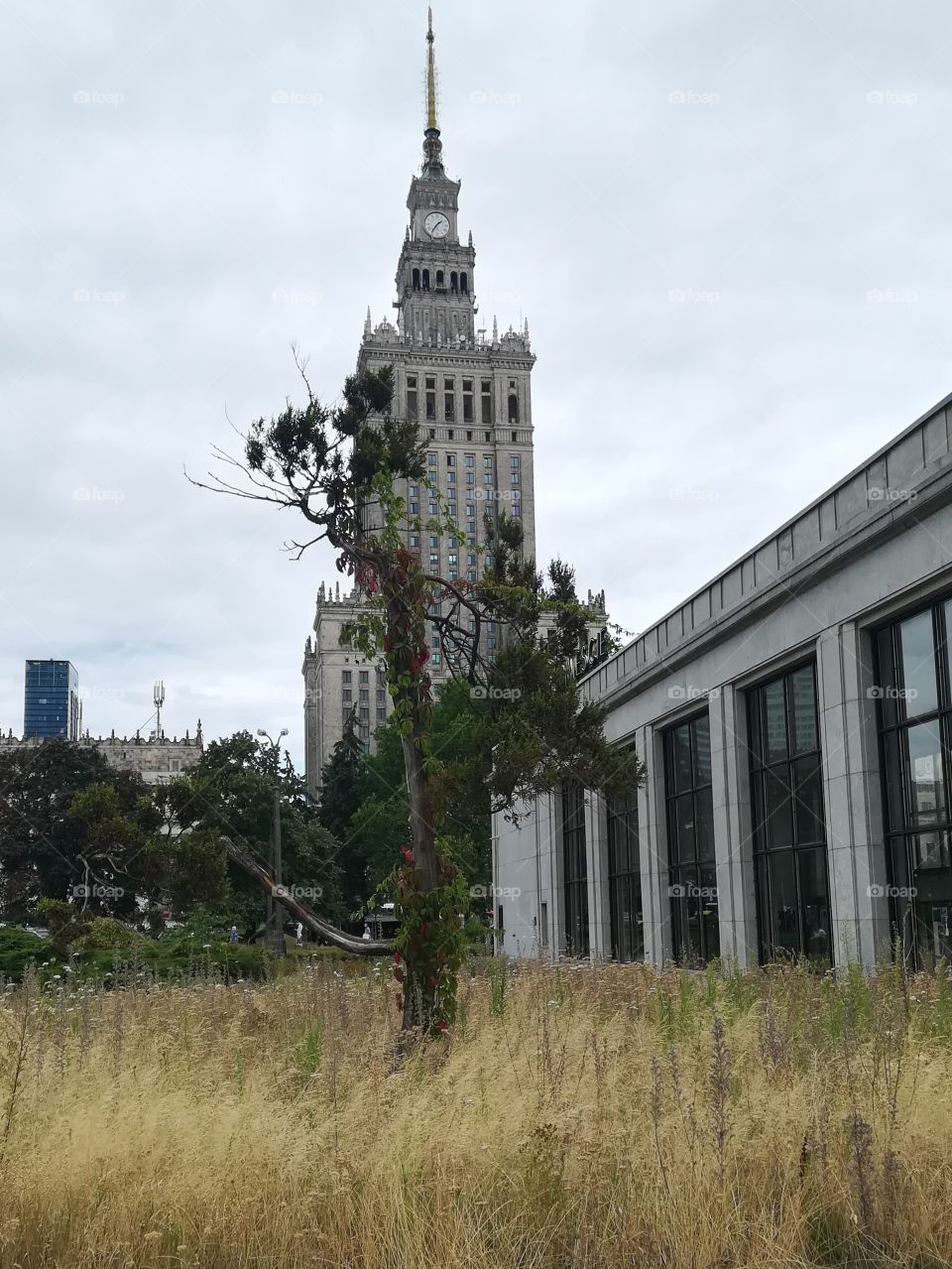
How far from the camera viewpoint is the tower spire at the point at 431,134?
178 metres

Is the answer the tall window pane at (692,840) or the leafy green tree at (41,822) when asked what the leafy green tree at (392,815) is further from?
the tall window pane at (692,840)

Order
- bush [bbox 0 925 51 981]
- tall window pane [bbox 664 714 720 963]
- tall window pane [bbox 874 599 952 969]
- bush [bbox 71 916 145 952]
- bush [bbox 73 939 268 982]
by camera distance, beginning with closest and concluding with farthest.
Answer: tall window pane [bbox 874 599 952 969] → bush [bbox 73 939 268 982] → bush [bbox 0 925 51 981] → bush [bbox 71 916 145 952] → tall window pane [bbox 664 714 720 963]

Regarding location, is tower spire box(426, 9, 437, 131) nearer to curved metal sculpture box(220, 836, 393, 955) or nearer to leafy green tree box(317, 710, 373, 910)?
leafy green tree box(317, 710, 373, 910)

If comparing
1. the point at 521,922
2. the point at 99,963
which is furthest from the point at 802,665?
the point at 521,922

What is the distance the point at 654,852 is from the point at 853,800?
9065 mm

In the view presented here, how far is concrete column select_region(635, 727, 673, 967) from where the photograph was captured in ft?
87.0

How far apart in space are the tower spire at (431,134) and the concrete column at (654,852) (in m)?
167

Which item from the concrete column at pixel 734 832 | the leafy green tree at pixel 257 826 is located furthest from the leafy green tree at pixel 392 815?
the concrete column at pixel 734 832

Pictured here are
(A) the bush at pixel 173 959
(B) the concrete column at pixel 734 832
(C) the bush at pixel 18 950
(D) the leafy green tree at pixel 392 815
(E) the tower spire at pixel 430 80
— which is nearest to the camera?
(A) the bush at pixel 173 959

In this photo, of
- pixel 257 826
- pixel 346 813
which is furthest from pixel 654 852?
pixel 346 813

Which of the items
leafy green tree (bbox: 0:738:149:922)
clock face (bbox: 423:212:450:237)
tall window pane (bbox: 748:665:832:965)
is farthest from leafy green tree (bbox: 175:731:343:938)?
clock face (bbox: 423:212:450:237)

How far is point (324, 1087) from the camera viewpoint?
24.9 feet

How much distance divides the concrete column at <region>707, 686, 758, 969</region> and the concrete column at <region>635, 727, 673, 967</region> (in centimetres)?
339

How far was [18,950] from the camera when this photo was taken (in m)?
22.3
